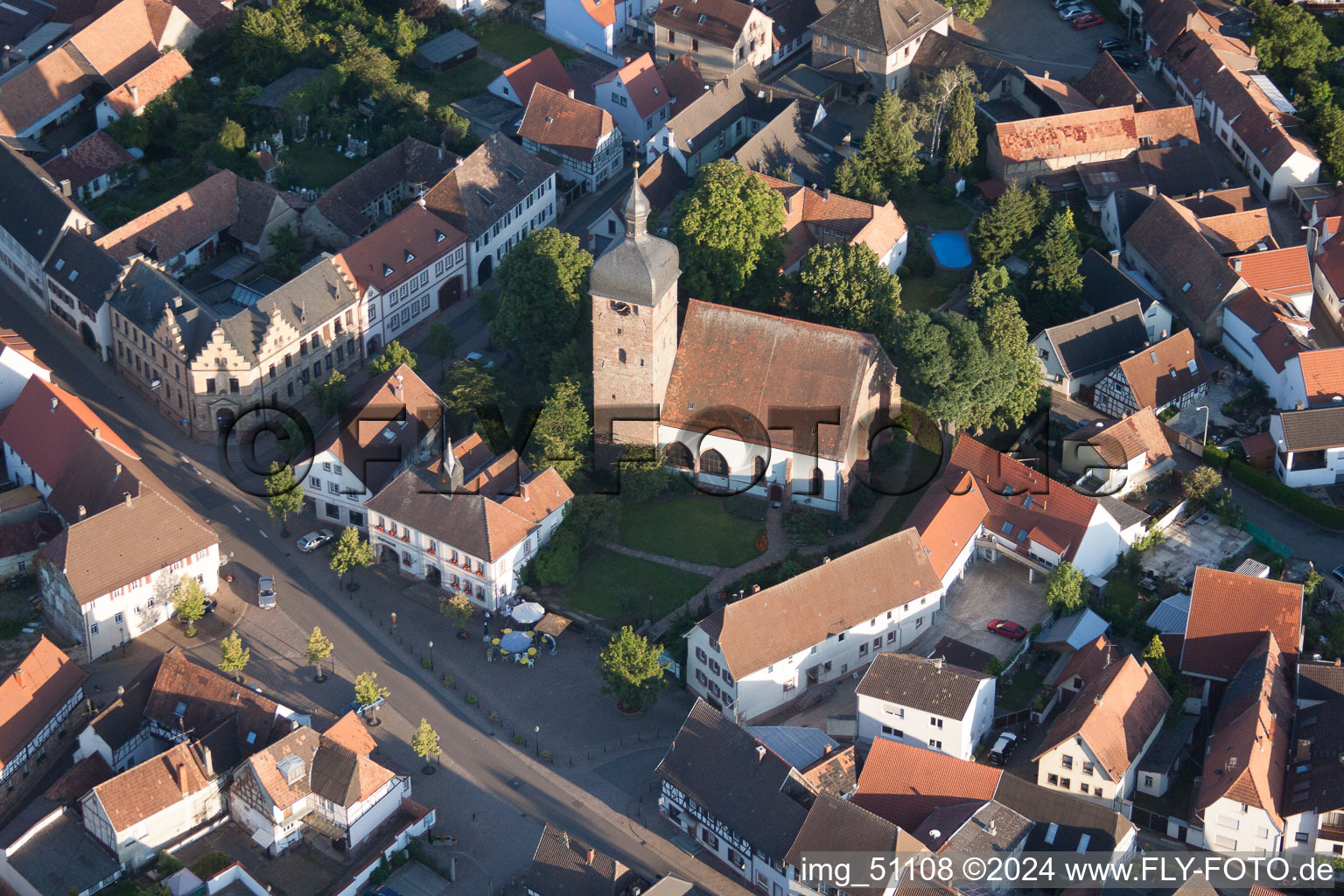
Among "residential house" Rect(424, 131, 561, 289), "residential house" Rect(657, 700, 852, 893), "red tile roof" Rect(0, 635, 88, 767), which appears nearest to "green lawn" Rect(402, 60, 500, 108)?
"residential house" Rect(424, 131, 561, 289)

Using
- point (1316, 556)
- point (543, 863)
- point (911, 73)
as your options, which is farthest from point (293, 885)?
point (911, 73)

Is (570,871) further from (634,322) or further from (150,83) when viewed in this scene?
(150,83)

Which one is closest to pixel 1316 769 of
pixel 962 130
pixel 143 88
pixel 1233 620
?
pixel 1233 620

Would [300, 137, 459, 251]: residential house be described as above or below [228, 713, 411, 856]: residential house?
above

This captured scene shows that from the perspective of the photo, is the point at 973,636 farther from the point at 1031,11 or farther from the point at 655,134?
the point at 1031,11

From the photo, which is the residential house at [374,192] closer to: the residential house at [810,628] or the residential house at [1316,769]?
the residential house at [810,628]

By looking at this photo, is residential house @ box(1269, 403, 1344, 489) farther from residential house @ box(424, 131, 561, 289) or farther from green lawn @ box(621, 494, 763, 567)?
residential house @ box(424, 131, 561, 289)

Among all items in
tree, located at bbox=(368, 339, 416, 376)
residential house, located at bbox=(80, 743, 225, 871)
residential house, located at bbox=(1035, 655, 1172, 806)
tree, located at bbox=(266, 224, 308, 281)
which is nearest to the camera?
residential house, located at bbox=(80, 743, 225, 871)

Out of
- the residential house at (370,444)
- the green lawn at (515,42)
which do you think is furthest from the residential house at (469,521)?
the green lawn at (515,42)
